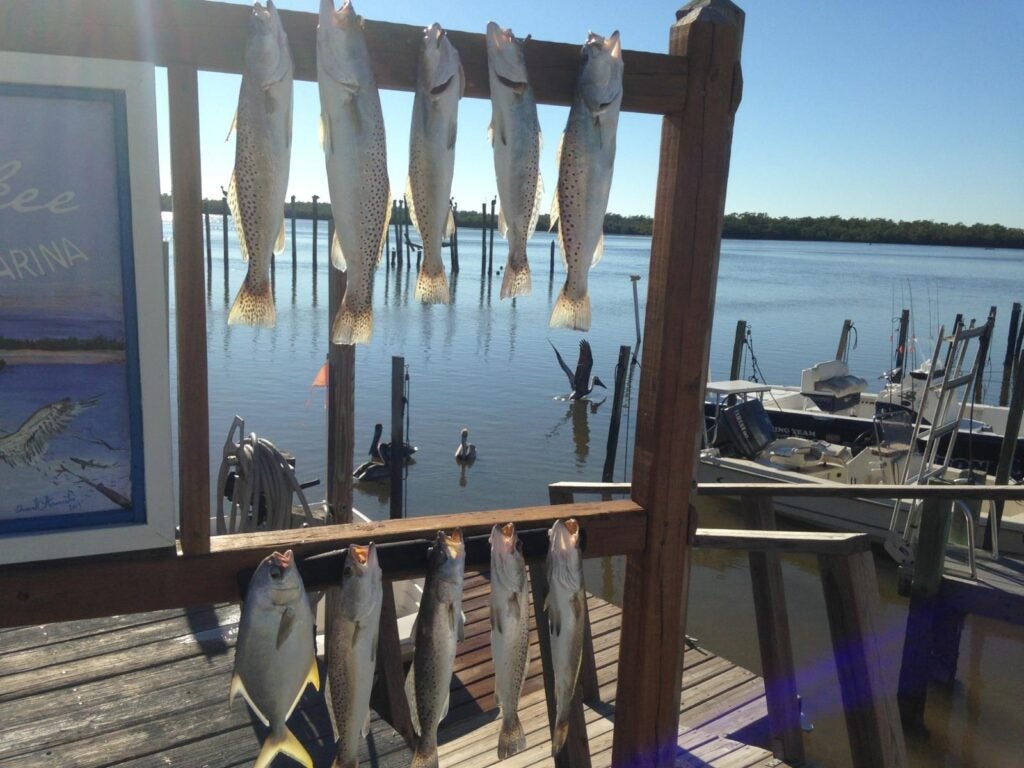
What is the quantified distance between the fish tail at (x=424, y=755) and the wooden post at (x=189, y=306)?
2.36 feet

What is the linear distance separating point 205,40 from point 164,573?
1.23 m

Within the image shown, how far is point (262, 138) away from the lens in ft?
5.62

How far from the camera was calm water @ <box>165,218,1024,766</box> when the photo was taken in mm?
8938

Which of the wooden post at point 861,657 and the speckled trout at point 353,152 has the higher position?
the speckled trout at point 353,152

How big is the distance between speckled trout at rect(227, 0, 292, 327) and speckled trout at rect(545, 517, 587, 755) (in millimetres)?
891

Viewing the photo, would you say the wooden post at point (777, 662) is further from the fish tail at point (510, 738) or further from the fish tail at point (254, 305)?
the fish tail at point (254, 305)

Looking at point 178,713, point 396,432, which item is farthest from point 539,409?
point 178,713

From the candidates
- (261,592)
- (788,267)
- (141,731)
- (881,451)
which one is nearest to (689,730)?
(141,731)

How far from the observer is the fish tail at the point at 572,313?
2.02 m

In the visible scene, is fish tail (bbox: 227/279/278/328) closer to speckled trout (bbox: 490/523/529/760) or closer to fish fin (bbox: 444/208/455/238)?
fish fin (bbox: 444/208/455/238)

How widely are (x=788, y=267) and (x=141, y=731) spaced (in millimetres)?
100395

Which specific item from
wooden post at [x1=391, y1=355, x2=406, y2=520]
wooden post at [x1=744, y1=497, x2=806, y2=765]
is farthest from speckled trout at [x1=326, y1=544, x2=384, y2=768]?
wooden post at [x1=391, y1=355, x2=406, y2=520]

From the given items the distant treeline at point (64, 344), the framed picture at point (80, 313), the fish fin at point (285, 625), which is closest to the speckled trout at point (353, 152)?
the framed picture at point (80, 313)

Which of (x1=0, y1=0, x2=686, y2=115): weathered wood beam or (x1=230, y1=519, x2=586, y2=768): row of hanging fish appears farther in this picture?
(x1=230, y1=519, x2=586, y2=768): row of hanging fish
